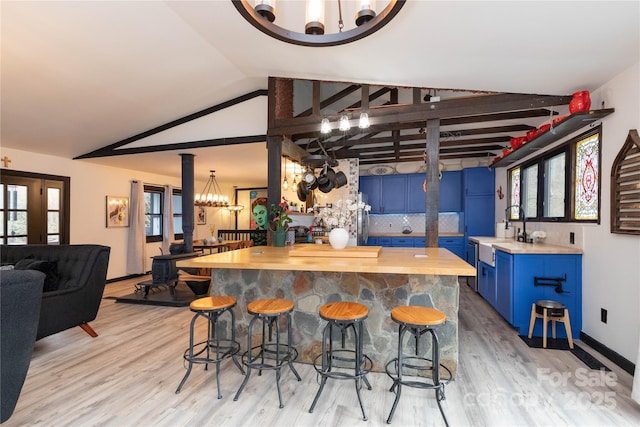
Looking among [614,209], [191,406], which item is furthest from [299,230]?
[614,209]

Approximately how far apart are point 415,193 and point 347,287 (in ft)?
16.1

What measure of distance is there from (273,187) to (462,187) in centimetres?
477

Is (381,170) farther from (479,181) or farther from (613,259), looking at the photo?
(613,259)

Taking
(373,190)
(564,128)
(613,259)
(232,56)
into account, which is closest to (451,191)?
(373,190)

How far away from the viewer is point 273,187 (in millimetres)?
3936

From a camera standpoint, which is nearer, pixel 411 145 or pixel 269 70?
pixel 269 70

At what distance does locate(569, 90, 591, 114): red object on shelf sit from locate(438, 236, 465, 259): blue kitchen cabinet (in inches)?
161

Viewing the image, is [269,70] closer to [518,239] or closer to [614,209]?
[614,209]

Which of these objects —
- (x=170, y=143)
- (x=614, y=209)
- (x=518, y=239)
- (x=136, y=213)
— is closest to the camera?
(x=614, y=209)

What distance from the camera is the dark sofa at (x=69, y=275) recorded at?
125 inches

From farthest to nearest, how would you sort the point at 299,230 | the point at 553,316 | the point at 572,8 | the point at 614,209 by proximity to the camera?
1. the point at 299,230
2. the point at 553,316
3. the point at 614,209
4. the point at 572,8

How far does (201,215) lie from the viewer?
28.6ft

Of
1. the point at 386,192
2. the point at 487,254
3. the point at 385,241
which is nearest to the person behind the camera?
the point at 487,254

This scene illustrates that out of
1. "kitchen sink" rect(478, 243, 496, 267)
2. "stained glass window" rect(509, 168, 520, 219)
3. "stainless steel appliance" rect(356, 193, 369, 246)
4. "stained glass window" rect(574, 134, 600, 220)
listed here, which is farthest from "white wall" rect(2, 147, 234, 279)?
"stained glass window" rect(509, 168, 520, 219)
